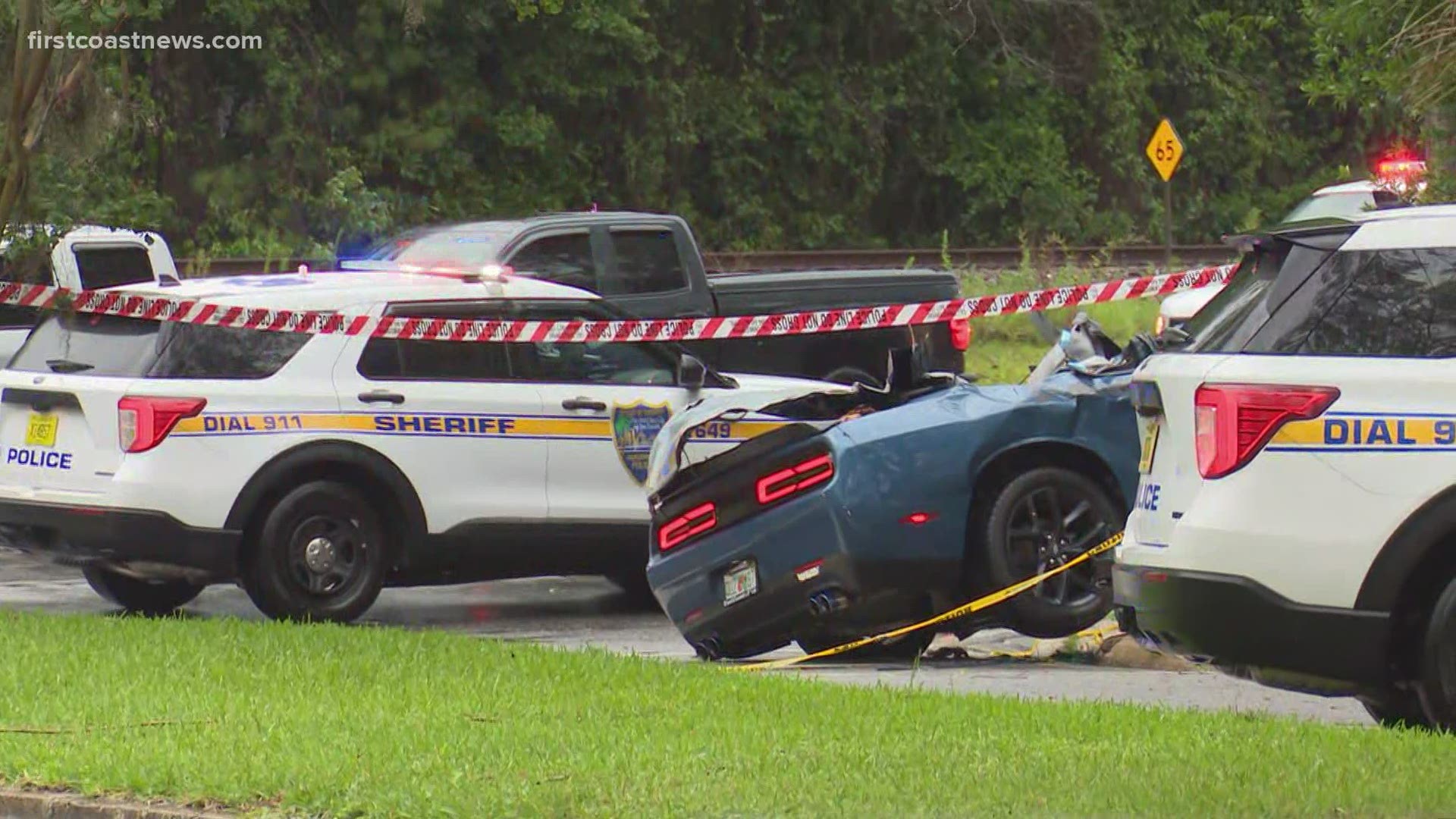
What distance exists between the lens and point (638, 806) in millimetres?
6258

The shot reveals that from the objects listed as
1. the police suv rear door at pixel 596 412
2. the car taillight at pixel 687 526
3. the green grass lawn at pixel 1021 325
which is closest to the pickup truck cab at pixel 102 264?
the police suv rear door at pixel 596 412

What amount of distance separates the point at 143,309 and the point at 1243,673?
5827 mm

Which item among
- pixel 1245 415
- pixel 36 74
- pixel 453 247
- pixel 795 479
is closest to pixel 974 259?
pixel 453 247

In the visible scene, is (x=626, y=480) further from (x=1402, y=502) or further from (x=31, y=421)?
(x=1402, y=502)

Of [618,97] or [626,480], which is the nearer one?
[626,480]

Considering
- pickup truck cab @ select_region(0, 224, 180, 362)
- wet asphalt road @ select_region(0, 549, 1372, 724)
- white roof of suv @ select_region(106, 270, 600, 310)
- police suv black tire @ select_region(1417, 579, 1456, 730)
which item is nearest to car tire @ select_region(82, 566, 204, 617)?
wet asphalt road @ select_region(0, 549, 1372, 724)

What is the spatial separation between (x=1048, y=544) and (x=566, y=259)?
718 centimetres

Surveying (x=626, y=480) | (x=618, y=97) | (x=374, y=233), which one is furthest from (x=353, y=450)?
(x=618, y=97)

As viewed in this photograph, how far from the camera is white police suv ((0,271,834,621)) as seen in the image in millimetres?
10734

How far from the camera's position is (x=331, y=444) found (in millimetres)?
11062

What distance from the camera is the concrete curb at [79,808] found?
6523 millimetres

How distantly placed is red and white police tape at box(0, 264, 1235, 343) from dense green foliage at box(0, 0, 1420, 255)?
15.5 meters

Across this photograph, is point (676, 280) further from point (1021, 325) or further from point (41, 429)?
point (1021, 325)

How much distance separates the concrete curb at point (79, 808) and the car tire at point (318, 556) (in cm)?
407
